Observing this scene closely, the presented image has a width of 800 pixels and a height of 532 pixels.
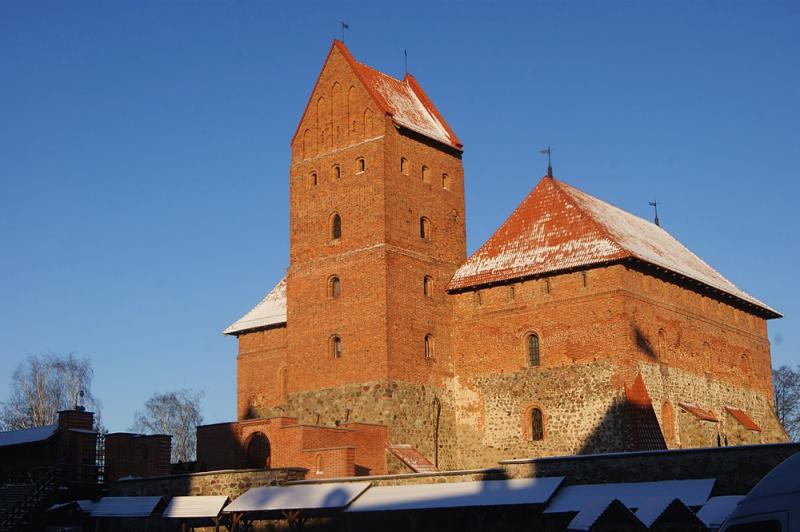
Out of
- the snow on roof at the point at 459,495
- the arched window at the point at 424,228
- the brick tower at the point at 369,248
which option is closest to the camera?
the snow on roof at the point at 459,495

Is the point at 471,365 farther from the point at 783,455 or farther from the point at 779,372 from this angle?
the point at 779,372

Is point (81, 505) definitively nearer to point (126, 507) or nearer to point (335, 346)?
point (126, 507)

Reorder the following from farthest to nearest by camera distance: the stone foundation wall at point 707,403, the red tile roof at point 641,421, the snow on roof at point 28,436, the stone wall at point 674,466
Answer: the snow on roof at point 28,436 < the stone foundation wall at point 707,403 < the red tile roof at point 641,421 < the stone wall at point 674,466

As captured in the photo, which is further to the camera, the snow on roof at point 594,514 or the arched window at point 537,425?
the arched window at point 537,425

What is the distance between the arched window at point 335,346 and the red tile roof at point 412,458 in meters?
4.09

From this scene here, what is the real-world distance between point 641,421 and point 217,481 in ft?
40.2

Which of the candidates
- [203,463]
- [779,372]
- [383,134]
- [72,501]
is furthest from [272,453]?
[779,372]

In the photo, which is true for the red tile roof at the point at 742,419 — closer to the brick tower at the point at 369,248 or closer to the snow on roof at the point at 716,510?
the brick tower at the point at 369,248

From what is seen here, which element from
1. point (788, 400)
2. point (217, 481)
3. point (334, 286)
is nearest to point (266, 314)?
point (334, 286)

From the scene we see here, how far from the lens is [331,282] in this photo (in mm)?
34969

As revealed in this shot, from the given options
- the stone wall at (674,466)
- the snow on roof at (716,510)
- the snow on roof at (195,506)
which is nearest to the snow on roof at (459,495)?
the stone wall at (674,466)

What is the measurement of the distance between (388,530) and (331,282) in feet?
39.2

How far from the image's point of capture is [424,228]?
35.8 meters

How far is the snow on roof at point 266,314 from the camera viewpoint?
3919 cm
